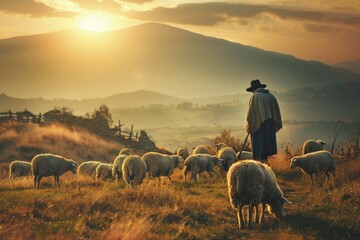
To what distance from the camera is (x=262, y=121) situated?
615 inches

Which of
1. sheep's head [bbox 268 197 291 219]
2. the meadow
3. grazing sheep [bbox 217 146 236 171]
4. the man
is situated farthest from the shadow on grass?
grazing sheep [bbox 217 146 236 171]

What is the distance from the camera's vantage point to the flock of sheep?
10898 millimetres

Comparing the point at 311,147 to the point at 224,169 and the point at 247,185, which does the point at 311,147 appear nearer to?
the point at 224,169

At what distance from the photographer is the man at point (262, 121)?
51.4ft

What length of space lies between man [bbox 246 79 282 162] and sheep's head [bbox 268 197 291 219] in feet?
12.7

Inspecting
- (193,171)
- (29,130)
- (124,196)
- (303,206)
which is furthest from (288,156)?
(29,130)

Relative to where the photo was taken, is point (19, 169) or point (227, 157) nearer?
point (227, 157)

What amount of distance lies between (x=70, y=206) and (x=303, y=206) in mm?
6273

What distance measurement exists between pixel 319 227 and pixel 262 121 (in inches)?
204

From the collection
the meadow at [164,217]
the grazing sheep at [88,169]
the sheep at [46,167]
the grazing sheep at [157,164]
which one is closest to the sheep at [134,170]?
the grazing sheep at [157,164]

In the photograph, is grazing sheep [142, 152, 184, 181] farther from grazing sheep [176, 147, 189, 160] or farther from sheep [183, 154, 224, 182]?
grazing sheep [176, 147, 189, 160]

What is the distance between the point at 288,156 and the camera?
2445 cm

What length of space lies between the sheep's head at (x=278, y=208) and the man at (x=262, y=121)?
3.88m

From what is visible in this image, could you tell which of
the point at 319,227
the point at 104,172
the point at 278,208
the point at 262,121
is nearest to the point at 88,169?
the point at 104,172
